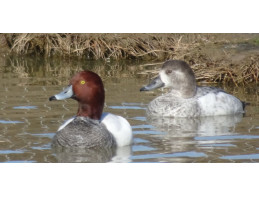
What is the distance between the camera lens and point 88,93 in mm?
7918

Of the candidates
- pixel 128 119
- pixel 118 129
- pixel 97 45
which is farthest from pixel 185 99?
pixel 97 45

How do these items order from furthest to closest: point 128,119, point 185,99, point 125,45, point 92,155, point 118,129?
point 125,45 < point 185,99 < point 128,119 < point 118,129 < point 92,155

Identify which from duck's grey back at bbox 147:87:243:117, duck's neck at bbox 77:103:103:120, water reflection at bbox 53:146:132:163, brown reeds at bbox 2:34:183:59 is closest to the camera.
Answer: water reflection at bbox 53:146:132:163

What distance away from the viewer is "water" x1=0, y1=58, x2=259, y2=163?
25.2ft

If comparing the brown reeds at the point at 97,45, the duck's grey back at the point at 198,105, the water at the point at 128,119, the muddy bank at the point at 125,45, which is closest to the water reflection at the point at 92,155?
the water at the point at 128,119

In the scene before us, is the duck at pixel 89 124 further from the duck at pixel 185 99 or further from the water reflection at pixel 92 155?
the duck at pixel 185 99

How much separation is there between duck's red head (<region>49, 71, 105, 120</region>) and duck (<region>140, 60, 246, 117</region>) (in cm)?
222

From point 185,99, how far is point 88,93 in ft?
9.06

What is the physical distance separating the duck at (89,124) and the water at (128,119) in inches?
5.0

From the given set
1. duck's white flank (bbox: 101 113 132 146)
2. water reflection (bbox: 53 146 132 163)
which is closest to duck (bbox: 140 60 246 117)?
duck's white flank (bbox: 101 113 132 146)

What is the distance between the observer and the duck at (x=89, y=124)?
309 inches

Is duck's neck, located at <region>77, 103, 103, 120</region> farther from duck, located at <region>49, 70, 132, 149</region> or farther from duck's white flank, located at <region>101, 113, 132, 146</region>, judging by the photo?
duck's white flank, located at <region>101, 113, 132, 146</region>

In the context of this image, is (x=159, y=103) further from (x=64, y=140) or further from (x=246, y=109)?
(x=64, y=140)

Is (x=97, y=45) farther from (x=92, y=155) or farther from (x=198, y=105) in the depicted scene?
(x=92, y=155)
